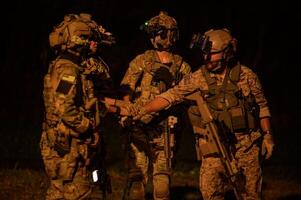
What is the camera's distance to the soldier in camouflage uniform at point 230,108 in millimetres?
6820

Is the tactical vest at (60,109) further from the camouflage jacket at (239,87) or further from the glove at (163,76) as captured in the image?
the glove at (163,76)

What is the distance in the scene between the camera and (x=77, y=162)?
6.57 m

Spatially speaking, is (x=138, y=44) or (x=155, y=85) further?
(x=138, y=44)

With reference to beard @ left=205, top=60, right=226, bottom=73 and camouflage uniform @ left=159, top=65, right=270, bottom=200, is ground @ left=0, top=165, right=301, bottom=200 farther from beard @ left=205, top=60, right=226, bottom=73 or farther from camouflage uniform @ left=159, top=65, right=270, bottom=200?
beard @ left=205, top=60, right=226, bottom=73

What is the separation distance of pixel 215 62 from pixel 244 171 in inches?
51.4

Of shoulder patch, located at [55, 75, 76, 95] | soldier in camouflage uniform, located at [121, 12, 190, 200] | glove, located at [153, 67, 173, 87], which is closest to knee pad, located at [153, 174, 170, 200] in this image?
soldier in camouflage uniform, located at [121, 12, 190, 200]

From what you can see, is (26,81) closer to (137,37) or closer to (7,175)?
(137,37)

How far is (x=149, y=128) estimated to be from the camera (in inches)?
322

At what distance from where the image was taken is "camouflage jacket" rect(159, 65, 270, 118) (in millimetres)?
6941

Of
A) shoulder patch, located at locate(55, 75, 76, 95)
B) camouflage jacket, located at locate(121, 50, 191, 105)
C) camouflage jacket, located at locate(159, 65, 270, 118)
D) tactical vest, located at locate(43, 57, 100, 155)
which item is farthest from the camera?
camouflage jacket, located at locate(121, 50, 191, 105)

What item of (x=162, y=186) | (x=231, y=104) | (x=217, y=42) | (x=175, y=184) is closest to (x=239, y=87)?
(x=231, y=104)

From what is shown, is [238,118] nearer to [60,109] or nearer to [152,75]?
[152,75]

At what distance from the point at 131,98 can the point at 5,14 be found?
15.4m

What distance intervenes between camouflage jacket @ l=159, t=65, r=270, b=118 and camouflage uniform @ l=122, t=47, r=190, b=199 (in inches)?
36.5
